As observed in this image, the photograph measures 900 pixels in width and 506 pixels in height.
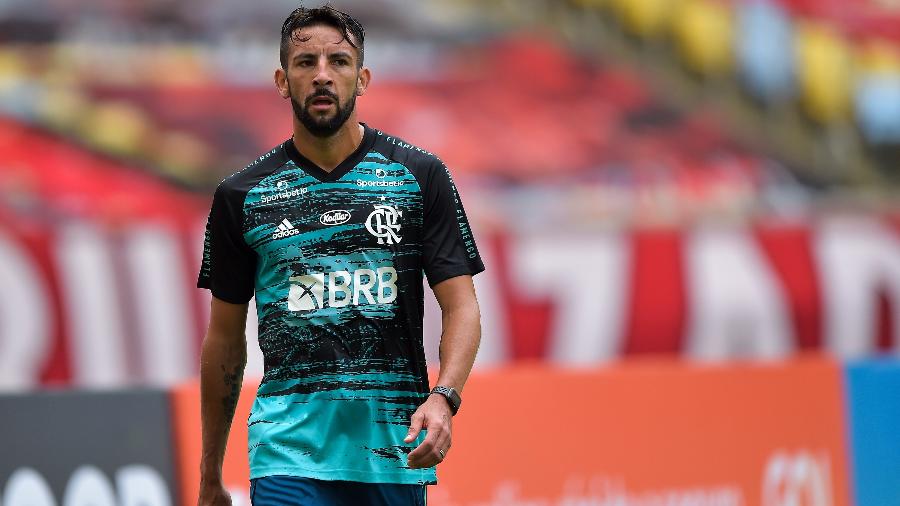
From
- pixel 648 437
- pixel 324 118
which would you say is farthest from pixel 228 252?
pixel 648 437

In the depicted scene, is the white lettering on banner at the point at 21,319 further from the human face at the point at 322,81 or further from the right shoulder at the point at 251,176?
the human face at the point at 322,81

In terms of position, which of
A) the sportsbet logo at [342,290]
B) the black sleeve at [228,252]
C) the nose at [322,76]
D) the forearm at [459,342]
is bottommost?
the forearm at [459,342]

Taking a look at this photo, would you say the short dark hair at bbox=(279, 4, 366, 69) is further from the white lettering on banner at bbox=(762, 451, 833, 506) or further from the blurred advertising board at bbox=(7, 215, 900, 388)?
the blurred advertising board at bbox=(7, 215, 900, 388)

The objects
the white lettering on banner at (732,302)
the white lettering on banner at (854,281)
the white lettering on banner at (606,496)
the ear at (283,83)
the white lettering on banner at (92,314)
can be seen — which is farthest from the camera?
the white lettering on banner at (854,281)

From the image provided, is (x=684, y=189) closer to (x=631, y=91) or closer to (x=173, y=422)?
(x=631, y=91)

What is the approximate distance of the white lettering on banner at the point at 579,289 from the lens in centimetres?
1152

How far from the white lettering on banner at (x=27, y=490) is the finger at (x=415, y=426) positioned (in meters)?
2.68

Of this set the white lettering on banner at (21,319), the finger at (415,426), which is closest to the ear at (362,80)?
the finger at (415,426)

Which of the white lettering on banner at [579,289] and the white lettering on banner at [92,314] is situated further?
the white lettering on banner at [579,289]

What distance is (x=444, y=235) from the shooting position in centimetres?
377

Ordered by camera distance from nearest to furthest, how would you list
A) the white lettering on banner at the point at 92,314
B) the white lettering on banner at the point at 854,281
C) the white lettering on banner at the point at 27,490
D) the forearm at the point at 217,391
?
1. the forearm at the point at 217,391
2. the white lettering on banner at the point at 27,490
3. the white lettering on banner at the point at 92,314
4. the white lettering on banner at the point at 854,281

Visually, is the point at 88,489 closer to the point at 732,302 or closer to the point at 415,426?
the point at 415,426

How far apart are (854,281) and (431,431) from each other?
9326mm

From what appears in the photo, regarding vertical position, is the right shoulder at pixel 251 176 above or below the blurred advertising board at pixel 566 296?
below
